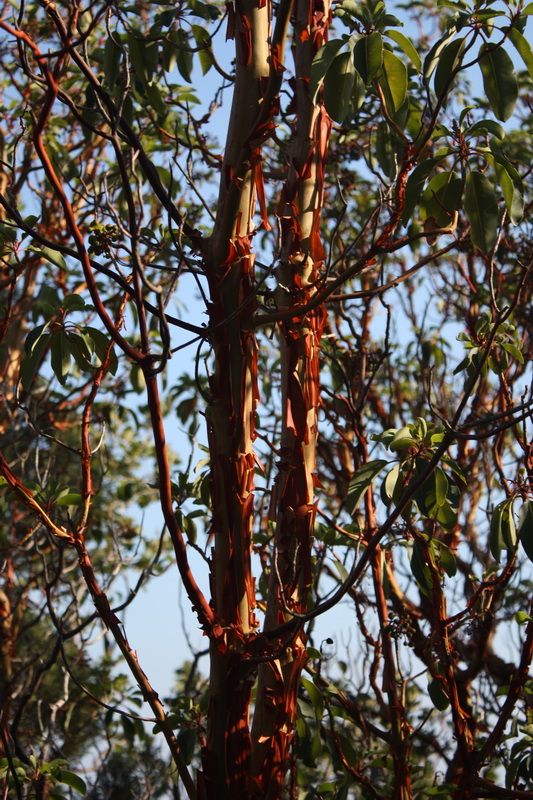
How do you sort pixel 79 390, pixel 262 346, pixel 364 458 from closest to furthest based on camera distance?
pixel 364 458
pixel 79 390
pixel 262 346

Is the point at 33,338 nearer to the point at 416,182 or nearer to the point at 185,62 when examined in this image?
the point at 416,182

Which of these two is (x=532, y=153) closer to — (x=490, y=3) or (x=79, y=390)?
(x=490, y=3)

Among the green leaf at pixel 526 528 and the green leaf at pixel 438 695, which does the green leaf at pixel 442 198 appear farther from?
the green leaf at pixel 438 695

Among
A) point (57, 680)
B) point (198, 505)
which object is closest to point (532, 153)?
point (198, 505)

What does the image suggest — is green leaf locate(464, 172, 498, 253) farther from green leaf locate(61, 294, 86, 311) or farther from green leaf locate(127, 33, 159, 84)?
green leaf locate(127, 33, 159, 84)

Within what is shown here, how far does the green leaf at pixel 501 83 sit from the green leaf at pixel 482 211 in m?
0.14

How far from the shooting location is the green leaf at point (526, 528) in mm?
1676

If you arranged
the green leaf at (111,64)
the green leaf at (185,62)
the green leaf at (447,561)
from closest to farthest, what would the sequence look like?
1. the green leaf at (447,561)
2. the green leaf at (111,64)
3. the green leaf at (185,62)

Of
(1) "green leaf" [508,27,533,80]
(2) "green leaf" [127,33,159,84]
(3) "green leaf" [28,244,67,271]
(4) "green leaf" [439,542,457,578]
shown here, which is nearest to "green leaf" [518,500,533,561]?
(4) "green leaf" [439,542,457,578]

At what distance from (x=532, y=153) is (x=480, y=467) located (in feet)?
4.90

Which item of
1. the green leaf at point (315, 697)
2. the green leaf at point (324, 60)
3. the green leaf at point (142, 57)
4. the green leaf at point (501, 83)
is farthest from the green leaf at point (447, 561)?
the green leaf at point (142, 57)

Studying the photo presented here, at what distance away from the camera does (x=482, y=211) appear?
63.8 inches

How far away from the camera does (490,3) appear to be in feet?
5.02

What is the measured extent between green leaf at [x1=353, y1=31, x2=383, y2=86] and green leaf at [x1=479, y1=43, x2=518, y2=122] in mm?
227
